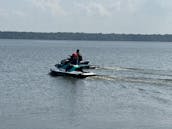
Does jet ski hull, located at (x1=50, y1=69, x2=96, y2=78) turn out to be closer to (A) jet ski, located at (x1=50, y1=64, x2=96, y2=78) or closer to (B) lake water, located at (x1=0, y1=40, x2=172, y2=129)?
(A) jet ski, located at (x1=50, y1=64, x2=96, y2=78)

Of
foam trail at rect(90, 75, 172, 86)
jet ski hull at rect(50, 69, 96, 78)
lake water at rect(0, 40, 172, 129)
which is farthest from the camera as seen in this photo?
jet ski hull at rect(50, 69, 96, 78)

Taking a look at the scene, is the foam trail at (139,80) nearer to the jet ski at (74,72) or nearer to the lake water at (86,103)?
the lake water at (86,103)

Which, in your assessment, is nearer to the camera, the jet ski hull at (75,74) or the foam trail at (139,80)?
the foam trail at (139,80)

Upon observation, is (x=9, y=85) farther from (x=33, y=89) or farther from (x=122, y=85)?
(x=122, y=85)

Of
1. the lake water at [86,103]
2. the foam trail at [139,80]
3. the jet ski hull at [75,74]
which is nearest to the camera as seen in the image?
the lake water at [86,103]

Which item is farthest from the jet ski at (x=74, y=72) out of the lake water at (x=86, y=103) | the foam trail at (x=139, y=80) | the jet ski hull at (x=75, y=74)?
the foam trail at (x=139, y=80)

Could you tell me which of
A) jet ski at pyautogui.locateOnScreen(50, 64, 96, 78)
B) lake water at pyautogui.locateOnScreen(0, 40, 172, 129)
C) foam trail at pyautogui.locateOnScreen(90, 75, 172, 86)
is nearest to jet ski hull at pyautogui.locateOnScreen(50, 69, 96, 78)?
jet ski at pyautogui.locateOnScreen(50, 64, 96, 78)

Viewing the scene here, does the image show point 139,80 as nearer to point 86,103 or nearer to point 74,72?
point 74,72

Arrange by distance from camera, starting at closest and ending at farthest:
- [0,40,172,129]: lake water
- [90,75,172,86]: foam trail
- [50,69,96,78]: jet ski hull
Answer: [0,40,172,129]: lake water
[90,75,172,86]: foam trail
[50,69,96,78]: jet ski hull

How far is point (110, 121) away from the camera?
25500 millimetres

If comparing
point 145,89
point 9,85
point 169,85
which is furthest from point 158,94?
point 9,85

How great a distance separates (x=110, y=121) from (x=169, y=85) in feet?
51.2

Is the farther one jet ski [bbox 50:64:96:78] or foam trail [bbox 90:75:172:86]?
jet ski [bbox 50:64:96:78]

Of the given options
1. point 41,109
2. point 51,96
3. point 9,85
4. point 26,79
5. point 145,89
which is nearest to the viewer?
point 41,109
